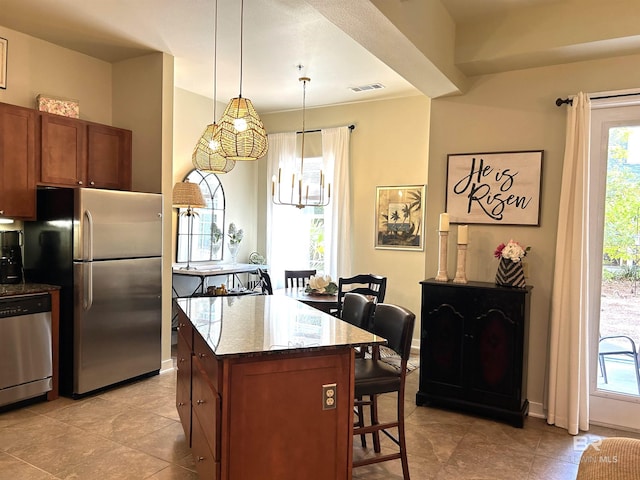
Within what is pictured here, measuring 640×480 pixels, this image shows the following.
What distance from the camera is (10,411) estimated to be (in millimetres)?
3500

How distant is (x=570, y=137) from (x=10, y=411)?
4715 mm

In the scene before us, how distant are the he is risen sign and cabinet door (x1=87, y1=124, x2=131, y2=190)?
308 centimetres

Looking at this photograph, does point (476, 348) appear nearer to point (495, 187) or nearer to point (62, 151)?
point (495, 187)

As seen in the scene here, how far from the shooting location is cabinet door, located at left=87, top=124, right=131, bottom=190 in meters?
4.23

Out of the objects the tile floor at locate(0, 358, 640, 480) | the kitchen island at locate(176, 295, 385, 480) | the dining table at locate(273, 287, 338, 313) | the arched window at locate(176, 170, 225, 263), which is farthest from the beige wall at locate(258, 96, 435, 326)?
the kitchen island at locate(176, 295, 385, 480)

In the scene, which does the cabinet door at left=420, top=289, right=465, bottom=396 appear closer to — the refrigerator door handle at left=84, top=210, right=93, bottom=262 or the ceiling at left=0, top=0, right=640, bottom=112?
the ceiling at left=0, top=0, right=640, bottom=112

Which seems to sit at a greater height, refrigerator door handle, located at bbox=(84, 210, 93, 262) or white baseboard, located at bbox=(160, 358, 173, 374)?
refrigerator door handle, located at bbox=(84, 210, 93, 262)

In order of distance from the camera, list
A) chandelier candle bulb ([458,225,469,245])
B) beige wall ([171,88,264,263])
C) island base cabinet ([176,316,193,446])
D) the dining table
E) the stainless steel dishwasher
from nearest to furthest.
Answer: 1. island base cabinet ([176,316,193,446])
2. the stainless steel dishwasher
3. chandelier candle bulb ([458,225,469,245])
4. the dining table
5. beige wall ([171,88,264,263])

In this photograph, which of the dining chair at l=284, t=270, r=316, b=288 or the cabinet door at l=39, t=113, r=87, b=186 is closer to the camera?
the cabinet door at l=39, t=113, r=87, b=186

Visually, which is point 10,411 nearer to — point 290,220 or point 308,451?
point 308,451

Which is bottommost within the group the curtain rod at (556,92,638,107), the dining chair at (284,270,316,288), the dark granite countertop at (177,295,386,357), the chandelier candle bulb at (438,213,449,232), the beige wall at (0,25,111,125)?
the dining chair at (284,270,316,288)

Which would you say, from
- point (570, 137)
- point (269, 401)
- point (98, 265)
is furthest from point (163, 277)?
point (570, 137)

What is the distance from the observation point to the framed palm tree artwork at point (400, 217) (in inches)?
216

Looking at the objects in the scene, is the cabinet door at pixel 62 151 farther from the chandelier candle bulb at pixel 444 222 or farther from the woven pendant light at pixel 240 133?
the chandelier candle bulb at pixel 444 222
